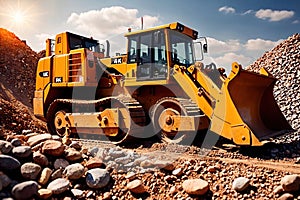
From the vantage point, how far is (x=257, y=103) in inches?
277

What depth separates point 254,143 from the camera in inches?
218

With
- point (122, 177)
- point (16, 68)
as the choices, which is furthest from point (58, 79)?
point (16, 68)

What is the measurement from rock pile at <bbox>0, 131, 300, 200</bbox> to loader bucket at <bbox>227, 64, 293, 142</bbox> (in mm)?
1650

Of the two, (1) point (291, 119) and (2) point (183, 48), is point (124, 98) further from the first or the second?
(1) point (291, 119)

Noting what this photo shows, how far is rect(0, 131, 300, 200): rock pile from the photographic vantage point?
13.0 feet

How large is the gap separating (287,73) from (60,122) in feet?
34.0

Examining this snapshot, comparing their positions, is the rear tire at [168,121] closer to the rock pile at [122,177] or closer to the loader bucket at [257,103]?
the loader bucket at [257,103]

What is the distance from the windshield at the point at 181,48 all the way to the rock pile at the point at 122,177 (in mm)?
3117

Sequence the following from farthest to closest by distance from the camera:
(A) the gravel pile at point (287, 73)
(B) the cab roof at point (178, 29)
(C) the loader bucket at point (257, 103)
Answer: (A) the gravel pile at point (287, 73)
(B) the cab roof at point (178, 29)
(C) the loader bucket at point (257, 103)

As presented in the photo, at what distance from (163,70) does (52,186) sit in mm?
3924

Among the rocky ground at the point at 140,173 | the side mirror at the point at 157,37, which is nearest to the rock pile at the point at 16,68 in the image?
the side mirror at the point at 157,37

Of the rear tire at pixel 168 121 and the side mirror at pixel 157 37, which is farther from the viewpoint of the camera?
the side mirror at pixel 157 37

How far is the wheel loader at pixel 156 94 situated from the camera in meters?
6.20

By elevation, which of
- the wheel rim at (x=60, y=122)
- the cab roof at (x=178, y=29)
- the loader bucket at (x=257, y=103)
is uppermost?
the cab roof at (x=178, y=29)
